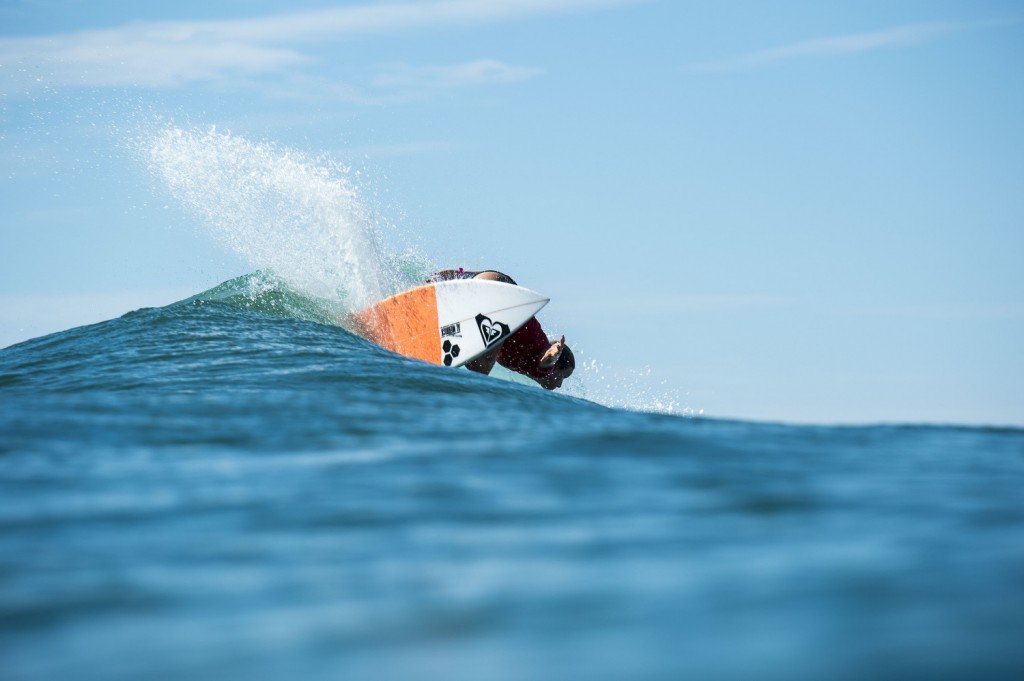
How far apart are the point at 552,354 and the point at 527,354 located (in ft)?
1.29

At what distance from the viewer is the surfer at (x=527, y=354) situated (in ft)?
39.2

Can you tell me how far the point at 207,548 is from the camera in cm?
293

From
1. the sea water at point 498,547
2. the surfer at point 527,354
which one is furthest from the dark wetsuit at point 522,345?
the sea water at point 498,547

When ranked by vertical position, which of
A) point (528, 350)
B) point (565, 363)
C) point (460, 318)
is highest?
point (460, 318)

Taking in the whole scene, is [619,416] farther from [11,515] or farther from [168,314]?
[168,314]

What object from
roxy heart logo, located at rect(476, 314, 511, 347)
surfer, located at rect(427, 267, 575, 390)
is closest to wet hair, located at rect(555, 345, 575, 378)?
surfer, located at rect(427, 267, 575, 390)

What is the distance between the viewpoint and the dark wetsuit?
473 inches

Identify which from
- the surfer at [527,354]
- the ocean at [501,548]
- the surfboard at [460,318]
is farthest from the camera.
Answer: the surfer at [527,354]

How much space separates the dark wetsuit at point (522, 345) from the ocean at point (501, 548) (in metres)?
6.38

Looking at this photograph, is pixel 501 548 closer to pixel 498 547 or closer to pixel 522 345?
pixel 498 547

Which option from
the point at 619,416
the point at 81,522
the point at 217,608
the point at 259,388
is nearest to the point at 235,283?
the point at 259,388

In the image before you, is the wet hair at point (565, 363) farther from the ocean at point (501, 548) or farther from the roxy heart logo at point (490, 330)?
the ocean at point (501, 548)

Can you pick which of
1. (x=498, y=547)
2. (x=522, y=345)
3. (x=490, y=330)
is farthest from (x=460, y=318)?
(x=498, y=547)

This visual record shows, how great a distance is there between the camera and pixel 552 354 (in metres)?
12.1
